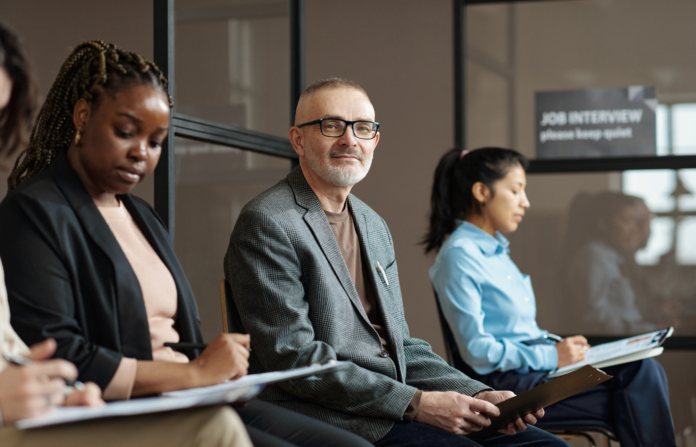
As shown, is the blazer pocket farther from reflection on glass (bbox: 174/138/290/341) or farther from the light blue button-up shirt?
reflection on glass (bbox: 174/138/290/341)

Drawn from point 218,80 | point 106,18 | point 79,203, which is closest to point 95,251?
point 79,203

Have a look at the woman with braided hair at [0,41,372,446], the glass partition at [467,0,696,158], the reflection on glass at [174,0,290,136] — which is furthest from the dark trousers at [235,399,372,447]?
the glass partition at [467,0,696,158]

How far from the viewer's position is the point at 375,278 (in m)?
1.98

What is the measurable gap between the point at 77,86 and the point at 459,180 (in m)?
1.85

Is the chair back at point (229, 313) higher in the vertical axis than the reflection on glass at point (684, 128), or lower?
lower

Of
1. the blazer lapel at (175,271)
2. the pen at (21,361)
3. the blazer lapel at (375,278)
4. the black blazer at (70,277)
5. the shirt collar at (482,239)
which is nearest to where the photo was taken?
the pen at (21,361)

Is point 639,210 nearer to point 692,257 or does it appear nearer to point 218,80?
point 692,257

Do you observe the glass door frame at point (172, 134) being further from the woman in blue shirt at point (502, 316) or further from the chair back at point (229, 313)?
the woman in blue shirt at point (502, 316)

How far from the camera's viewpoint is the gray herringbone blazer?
1.73 m

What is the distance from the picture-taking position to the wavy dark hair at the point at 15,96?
3.56 ft

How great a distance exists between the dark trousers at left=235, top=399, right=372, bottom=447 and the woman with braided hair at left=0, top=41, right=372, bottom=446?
0.27 ft

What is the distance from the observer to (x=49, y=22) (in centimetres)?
422

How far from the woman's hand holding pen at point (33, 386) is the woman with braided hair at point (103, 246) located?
209 mm

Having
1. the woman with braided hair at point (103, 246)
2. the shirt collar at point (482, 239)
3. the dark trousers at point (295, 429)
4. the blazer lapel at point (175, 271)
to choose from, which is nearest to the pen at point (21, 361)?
the woman with braided hair at point (103, 246)
